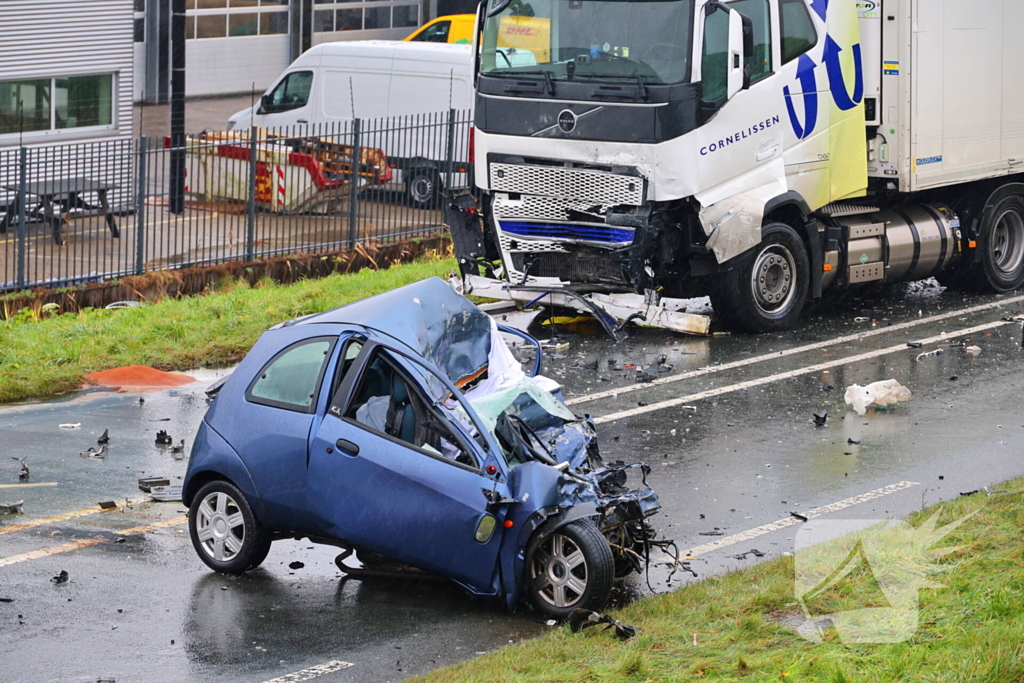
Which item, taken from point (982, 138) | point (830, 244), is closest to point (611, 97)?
point (830, 244)

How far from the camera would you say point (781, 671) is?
5.83 m

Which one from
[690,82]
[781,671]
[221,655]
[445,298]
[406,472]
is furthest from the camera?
[690,82]

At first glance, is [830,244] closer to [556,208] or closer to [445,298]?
[556,208]

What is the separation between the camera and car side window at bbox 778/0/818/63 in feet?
44.9

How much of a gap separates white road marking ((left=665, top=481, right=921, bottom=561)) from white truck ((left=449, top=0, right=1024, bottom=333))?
4493 mm

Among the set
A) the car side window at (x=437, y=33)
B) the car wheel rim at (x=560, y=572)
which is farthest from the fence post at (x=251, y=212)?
the car side window at (x=437, y=33)

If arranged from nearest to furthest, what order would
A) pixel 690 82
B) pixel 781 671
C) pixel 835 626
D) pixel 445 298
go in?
pixel 781 671
pixel 835 626
pixel 445 298
pixel 690 82

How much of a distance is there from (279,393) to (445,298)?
1.19 m

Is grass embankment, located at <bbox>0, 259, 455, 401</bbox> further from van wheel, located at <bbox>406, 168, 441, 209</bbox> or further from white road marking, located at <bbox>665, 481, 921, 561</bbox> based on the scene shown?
white road marking, located at <bbox>665, 481, 921, 561</bbox>

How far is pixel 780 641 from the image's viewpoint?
631 cm

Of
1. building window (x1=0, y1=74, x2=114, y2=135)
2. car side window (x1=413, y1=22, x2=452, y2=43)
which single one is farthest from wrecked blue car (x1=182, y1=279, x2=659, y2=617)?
car side window (x1=413, y1=22, x2=452, y2=43)

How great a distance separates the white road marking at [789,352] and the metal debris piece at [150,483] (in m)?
3.50

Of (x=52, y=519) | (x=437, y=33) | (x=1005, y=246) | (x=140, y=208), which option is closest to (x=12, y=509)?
(x=52, y=519)

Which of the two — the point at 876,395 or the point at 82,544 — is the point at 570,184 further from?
the point at 82,544
